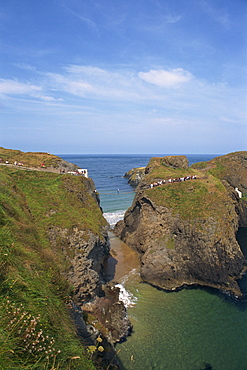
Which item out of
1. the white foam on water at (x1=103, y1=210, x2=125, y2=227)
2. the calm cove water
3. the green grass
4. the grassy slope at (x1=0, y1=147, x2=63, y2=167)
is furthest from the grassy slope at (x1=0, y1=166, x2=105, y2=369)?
the white foam on water at (x1=103, y1=210, x2=125, y2=227)

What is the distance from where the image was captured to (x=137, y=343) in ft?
64.0

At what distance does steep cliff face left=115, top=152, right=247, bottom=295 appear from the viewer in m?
28.1

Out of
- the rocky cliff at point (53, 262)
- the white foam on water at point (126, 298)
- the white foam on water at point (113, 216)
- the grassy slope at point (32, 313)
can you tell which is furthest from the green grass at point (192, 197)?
the grassy slope at point (32, 313)

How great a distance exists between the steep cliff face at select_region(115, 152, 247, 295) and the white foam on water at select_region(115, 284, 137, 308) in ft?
11.0

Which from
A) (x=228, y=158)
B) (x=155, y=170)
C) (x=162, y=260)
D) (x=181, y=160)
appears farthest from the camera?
(x=228, y=158)


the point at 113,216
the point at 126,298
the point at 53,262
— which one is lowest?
the point at 126,298

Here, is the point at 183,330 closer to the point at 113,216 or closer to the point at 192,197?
the point at 192,197

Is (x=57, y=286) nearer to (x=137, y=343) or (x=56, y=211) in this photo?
(x=137, y=343)

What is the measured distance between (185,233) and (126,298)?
451 inches

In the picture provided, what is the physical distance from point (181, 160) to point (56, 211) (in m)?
34.2

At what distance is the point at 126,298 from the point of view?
25.4 meters

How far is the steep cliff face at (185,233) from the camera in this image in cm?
2812

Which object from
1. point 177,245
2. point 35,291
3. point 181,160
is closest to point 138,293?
point 177,245

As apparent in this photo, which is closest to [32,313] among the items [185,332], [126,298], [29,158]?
[185,332]
